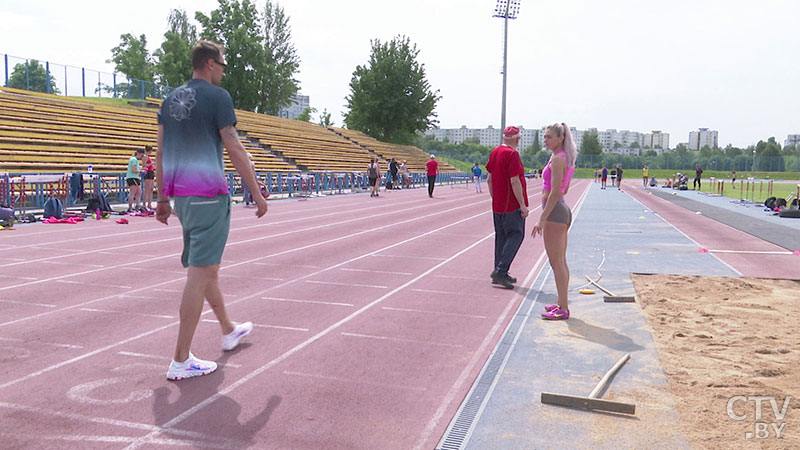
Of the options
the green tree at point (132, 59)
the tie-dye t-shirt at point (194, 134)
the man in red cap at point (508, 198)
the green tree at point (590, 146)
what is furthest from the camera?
the green tree at point (590, 146)

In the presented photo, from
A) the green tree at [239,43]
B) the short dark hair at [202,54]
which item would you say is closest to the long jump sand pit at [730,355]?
the short dark hair at [202,54]

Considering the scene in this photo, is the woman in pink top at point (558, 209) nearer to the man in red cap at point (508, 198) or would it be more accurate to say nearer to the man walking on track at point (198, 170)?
the man in red cap at point (508, 198)

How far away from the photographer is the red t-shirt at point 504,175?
23.6 ft

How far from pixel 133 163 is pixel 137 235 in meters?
6.11

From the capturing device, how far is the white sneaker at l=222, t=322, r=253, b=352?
4578 mm

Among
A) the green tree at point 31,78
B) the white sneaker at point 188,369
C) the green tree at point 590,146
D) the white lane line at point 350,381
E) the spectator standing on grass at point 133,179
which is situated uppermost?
the green tree at point 590,146

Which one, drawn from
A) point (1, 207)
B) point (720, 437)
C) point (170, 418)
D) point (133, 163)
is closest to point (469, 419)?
point (720, 437)

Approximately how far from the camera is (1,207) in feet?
41.4

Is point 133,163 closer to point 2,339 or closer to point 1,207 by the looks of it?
point 1,207

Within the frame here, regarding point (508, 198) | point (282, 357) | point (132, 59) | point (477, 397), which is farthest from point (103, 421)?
point (132, 59)

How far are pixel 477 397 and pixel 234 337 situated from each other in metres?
1.95

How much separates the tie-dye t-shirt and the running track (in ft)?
4.26

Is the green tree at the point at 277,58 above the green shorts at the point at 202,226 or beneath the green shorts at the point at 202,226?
above

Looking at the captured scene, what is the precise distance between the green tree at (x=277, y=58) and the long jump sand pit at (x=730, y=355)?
216ft
